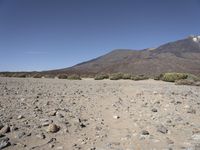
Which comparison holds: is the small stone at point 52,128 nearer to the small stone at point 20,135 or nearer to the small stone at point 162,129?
the small stone at point 20,135

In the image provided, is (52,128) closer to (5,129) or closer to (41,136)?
(41,136)

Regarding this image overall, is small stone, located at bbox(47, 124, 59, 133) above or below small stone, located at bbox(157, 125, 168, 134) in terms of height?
above

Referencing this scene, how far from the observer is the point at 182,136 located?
5.23 m

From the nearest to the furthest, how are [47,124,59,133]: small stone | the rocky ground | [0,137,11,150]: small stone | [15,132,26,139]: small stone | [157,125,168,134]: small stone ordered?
[0,137,11,150]: small stone → the rocky ground → [15,132,26,139]: small stone → [47,124,59,133]: small stone → [157,125,168,134]: small stone

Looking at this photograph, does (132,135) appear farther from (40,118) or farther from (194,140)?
(40,118)

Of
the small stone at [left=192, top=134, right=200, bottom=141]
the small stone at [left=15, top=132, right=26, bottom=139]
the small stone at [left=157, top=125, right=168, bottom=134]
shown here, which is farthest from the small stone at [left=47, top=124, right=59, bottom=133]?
the small stone at [left=192, top=134, right=200, bottom=141]

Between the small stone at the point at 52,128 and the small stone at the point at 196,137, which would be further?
the small stone at the point at 52,128

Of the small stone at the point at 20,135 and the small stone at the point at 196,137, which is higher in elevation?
the small stone at the point at 20,135

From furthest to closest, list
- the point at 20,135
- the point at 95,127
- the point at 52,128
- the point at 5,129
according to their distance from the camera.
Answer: the point at 95,127, the point at 52,128, the point at 5,129, the point at 20,135

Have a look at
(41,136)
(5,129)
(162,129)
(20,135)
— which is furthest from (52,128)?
(162,129)

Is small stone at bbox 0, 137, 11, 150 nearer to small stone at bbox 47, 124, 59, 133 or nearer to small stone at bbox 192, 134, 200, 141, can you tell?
small stone at bbox 47, 124, 59, 133

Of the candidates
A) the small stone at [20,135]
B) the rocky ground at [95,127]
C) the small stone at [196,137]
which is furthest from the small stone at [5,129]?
the small stone at [196,137]

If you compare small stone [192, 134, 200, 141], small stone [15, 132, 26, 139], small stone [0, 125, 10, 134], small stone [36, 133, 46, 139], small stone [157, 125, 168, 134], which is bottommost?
small stone [192, 134, 200, 141]

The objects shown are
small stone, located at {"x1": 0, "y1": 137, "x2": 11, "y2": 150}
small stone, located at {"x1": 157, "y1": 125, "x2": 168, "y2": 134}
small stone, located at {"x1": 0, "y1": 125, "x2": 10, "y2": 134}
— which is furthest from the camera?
small stone, located at {"x1": 157, "y1": 125, "x2": 168, "y2": 134}
